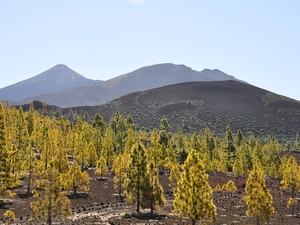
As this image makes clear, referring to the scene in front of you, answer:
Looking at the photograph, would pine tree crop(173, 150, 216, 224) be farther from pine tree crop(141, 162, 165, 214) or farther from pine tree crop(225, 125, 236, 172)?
pine tree crop(225, 125, 236, 172)

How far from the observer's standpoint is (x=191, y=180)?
3206 centimetres

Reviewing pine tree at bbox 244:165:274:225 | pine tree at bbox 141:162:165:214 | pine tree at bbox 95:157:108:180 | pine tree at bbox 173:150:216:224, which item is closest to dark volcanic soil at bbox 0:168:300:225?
pine tree at bbox 141:162:165:214

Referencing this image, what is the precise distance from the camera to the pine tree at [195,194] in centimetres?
3105

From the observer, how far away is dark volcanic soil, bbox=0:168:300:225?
47.3m

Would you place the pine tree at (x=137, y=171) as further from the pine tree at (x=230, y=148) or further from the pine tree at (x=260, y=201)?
the pine tree at (x=230, y=148)

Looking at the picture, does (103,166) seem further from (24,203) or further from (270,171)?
(270,171)

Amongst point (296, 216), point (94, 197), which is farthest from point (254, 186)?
point (94, 197)

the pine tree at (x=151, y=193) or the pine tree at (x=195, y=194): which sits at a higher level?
the pine tree at (x=195, y=194)

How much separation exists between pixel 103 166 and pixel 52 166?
45.4 metres

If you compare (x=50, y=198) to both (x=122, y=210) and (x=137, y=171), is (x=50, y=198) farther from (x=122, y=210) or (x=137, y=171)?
(x=122, y=210)

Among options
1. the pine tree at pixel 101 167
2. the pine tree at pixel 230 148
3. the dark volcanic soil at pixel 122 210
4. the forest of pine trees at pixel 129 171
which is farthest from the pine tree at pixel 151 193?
the pine tree at pixel 230 148

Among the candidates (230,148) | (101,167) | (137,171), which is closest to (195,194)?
(137,171)

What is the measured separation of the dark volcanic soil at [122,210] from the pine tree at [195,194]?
24.1 ft

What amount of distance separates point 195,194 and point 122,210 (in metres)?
26.3
